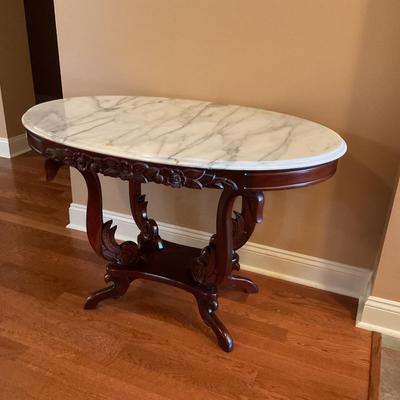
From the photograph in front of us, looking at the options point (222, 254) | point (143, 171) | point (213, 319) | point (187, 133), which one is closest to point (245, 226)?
point (222, 254)

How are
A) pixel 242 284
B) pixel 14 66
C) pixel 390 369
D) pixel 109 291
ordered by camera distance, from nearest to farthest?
pixel 390 369 → pixel 109 291 → pixel 242 284 → pixel 14 66

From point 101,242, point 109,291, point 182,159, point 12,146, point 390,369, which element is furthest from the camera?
point 12,146

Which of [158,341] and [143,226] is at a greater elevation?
[143,226]

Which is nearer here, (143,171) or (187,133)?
(143,171)

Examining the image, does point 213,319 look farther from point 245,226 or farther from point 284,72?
point 284,72

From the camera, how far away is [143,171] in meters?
1.38

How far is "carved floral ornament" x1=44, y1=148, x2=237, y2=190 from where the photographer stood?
1.34 metres

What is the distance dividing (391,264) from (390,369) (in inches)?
14.9

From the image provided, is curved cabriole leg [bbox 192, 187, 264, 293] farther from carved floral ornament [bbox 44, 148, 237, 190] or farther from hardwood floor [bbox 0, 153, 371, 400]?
hardwood floor [bbox 0, 153, 371, 400]

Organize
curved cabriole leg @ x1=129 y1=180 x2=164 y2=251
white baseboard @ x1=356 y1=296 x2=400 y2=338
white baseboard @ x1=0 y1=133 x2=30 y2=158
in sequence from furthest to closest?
white baseboard @ x1=0 y1=133 x2=30 y2=158 → curved cabriole leg @ x1=129 y1=180 x2=164 y2=251 → white baseboard @ x1=356 y1=296 x2=400 y2=338

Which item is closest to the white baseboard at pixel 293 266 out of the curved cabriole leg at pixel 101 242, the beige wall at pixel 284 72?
the beige wall at pixel 284 72

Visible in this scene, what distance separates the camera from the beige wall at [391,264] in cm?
164

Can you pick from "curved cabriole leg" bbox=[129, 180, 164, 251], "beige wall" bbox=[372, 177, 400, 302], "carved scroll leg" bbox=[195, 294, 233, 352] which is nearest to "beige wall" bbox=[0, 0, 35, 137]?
"curved cabriole leg" bbox=[129, 180, 164, 251]

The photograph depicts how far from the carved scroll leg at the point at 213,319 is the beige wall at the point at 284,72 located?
1.68 ft
